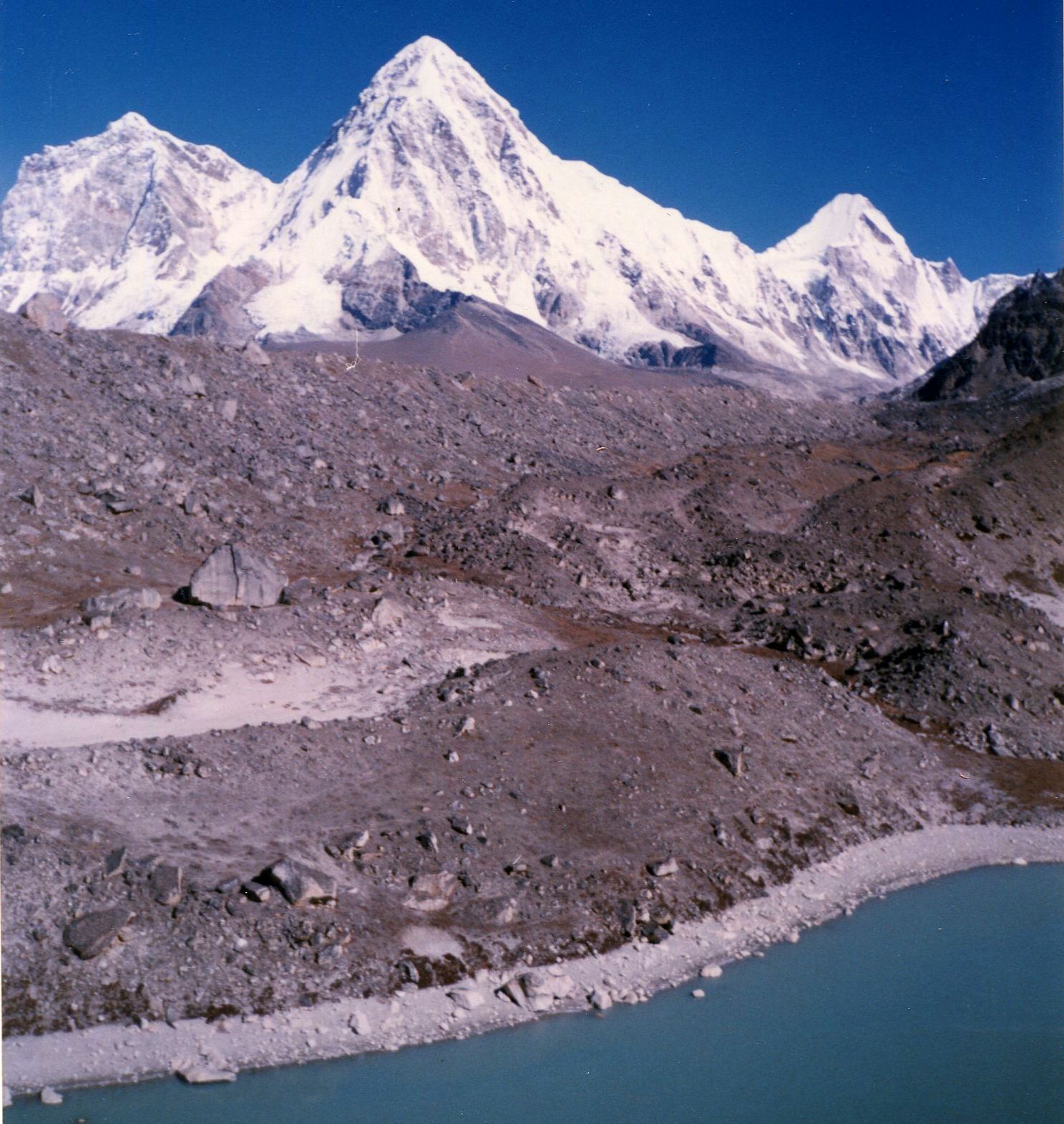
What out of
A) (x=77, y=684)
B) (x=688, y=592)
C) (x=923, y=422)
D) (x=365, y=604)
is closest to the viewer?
(x=77, y=684)

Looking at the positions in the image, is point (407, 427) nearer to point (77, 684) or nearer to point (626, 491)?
point (626, 491)

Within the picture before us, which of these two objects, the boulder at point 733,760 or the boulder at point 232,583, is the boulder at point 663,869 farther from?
the boulder at point 232,583

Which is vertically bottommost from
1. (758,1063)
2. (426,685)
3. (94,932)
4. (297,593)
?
(758,1063)

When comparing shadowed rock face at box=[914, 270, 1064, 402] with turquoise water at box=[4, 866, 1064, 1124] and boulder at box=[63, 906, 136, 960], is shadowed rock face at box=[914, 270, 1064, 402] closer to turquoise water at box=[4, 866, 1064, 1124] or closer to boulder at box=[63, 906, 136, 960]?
turquoise water at box=[4, 866, 1064, 1124]

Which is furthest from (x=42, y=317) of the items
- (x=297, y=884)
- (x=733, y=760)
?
(x=297, y=884)

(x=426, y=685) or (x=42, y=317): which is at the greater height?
(x=42, y=317)

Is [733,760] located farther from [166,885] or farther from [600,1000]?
[166,885]

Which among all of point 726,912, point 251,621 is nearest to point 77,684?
point 251,621
